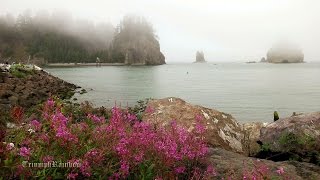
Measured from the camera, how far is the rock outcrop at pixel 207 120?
33.7 feet

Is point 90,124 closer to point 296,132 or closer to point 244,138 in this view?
point 296,132

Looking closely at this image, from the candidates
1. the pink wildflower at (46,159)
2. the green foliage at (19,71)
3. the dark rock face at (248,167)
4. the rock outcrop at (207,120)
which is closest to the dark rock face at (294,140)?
the rock outcrop at (207,120)

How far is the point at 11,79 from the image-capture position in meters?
37.4

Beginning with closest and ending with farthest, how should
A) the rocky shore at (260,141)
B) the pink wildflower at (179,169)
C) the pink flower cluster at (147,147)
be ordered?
the pink flower cluster at (147,147) → the pink wildflower at (179,169) → the rocky shore at (260,141)

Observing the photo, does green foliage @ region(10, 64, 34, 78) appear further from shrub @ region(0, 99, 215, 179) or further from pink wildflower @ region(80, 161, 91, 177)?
pink wildflower @ region(80, 161, 91, 177)

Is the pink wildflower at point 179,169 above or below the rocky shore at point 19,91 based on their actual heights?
above

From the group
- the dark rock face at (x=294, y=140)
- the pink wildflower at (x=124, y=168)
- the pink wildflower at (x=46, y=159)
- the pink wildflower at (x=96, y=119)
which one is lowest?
the dark rock face at (x=294, y=140)

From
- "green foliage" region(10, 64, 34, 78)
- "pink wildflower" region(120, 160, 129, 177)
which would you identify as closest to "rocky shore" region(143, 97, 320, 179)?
"pink wildflower" region(120, 160, 129, 177)

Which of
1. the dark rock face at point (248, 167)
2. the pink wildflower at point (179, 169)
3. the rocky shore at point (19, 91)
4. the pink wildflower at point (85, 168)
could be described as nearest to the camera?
the pink wildflower at point (85, 168)

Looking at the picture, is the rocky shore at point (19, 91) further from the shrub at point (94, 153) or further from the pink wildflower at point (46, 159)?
the pink wildflower at point (46, 159)

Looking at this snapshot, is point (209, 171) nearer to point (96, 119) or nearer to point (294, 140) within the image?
point (96, 119)

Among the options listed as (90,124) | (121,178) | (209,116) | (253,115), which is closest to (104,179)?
(121,178)

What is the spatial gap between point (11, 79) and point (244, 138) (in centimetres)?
3195

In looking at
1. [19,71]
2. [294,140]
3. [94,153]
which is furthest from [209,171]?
[19,71]
